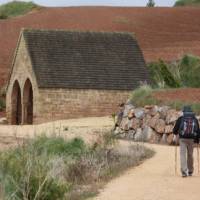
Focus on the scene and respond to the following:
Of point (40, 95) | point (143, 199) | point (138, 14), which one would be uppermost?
point (138, 14)

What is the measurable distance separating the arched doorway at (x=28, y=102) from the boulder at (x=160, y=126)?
13492mm

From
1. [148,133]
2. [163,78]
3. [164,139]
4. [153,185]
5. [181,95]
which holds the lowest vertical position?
[153,185]

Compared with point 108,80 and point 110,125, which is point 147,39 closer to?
point 108,80

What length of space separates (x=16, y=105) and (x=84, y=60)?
17.1ft

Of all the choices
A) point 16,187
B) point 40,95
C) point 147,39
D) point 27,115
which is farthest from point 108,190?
point 147,39

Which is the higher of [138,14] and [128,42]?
[138,14]

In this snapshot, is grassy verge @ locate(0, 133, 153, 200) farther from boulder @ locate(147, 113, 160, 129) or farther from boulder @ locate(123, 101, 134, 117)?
boulder @ locate(123, 101, 134, 117)

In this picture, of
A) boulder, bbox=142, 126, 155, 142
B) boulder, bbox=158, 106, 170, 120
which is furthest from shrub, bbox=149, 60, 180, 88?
boulder, bbox=158, 106, 170, 120

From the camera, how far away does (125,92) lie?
1668 inches

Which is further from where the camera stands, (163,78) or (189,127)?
(163,78)

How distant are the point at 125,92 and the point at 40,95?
427 centimetres

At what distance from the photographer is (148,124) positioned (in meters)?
32.2

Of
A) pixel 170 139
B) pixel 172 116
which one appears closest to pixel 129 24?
pixel 172 116

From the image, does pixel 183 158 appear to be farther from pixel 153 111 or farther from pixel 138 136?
pixel 138 136
